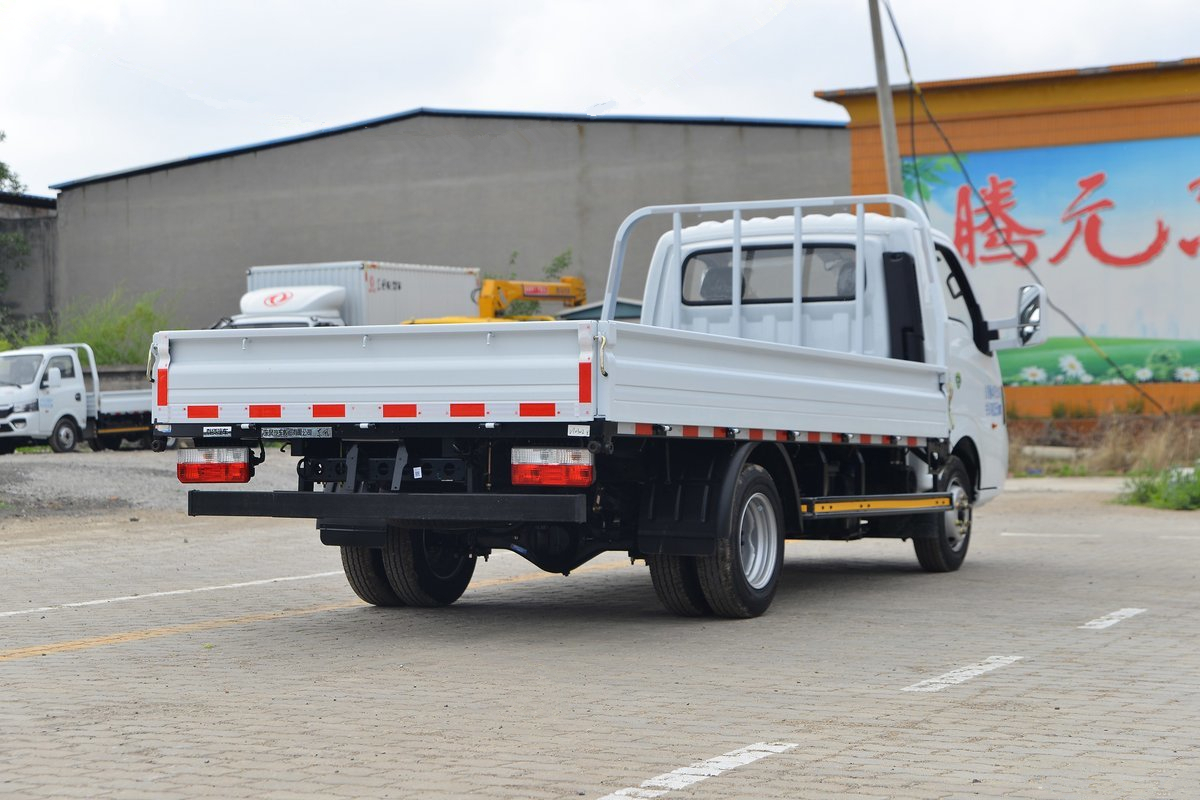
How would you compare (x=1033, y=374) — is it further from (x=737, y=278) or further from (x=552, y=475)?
(x=552, y=475)

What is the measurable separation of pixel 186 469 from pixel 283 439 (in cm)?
73

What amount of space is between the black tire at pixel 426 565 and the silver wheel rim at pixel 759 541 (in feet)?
5.97

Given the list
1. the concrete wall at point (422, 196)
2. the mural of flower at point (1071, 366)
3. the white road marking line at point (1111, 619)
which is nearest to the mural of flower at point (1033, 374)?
the mural of flower at point (1071, 366)

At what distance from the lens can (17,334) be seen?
47.1 meters

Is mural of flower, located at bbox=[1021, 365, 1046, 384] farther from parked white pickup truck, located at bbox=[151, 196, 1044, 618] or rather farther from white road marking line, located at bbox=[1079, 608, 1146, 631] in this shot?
white road marking line, located at bbox=[1079, 608, 1146, 631]

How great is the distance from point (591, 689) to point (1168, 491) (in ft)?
51.8

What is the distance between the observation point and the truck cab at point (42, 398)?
96.2 feet

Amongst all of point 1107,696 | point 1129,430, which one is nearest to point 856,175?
point 1129,430

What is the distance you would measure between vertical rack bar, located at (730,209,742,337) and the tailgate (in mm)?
4067

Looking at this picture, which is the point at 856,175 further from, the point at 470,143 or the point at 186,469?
the point at 186,469

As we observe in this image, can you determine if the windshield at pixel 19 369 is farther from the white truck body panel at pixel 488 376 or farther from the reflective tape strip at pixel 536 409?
the reflective tape strip at pixel 536 409

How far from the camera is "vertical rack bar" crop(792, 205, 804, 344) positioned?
12430 mm

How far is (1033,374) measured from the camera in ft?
105

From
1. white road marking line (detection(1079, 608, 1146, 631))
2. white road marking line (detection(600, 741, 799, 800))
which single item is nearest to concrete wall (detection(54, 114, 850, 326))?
white road marking line (detection(1079, 608, 1146, 631))
